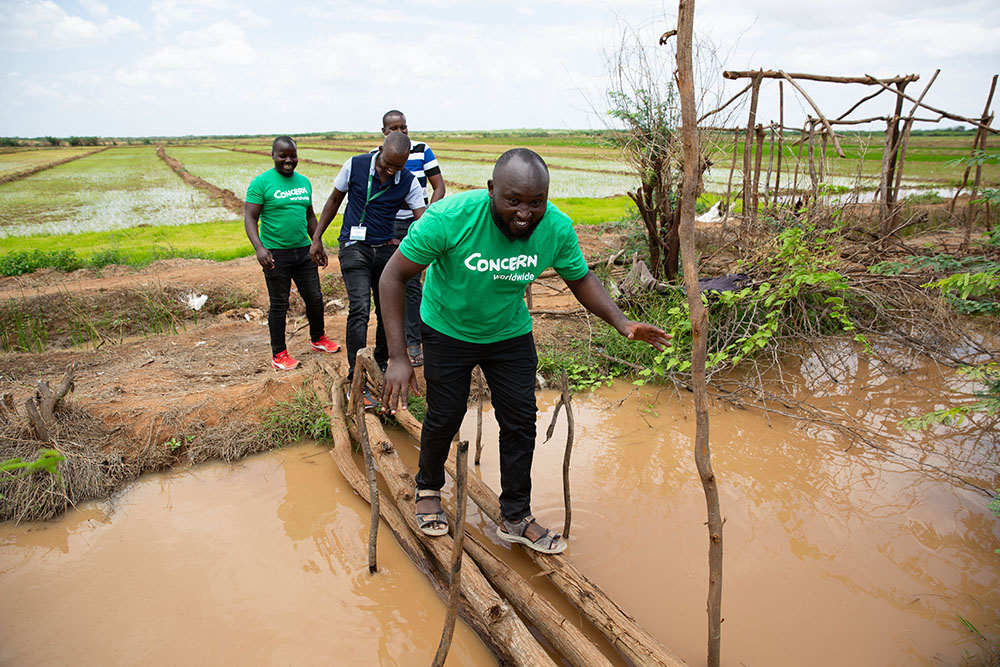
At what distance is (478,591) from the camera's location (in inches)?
87.0

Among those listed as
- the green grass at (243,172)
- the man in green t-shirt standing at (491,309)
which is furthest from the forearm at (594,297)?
the green grass at (243,172)

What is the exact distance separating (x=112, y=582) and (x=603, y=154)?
4814mm

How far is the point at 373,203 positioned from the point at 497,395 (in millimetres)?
1859

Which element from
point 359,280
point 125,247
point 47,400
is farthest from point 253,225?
point 125,247

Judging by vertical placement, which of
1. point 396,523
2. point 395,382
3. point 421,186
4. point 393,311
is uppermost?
point 421,186

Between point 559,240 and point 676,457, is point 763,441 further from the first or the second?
point 559,240

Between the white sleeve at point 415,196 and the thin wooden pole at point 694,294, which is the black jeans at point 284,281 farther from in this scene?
the thin wooden pole at point 694,294

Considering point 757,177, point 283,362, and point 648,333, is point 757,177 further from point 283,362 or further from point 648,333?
point 283,362

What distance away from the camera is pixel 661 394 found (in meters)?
4.51

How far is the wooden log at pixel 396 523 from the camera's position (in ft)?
7.48

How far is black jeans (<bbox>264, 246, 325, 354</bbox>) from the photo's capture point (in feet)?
13.8

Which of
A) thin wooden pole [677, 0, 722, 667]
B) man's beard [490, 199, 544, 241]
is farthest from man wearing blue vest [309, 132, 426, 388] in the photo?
thin wooden pole [677, 0, 722, 667]

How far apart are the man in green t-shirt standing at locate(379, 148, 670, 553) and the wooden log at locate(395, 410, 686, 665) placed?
104 mm

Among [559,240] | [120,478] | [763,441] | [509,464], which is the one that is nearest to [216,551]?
[120,478]
